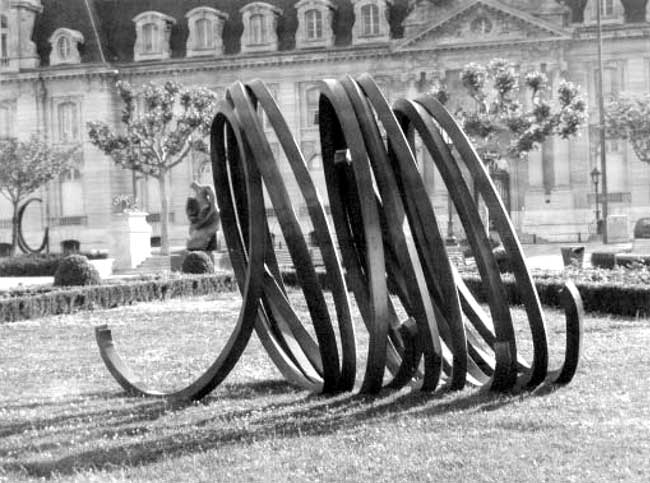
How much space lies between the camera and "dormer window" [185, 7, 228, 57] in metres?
58.7

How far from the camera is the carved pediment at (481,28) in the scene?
5288 cm

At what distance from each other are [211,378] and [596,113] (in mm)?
45717

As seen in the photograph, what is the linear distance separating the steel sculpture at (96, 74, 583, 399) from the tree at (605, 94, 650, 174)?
39.1 m

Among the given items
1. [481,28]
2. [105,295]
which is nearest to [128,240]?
[105,295]

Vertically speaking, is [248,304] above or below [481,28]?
below

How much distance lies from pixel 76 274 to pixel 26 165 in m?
27.1

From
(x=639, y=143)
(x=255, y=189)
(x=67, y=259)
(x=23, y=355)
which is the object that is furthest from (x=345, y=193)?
(x=639, y=143)

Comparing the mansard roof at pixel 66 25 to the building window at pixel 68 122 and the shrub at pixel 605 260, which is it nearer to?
the building window at pixel 68 122

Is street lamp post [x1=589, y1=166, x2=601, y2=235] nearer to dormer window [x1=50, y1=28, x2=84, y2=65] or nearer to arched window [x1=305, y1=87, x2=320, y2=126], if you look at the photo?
arched window [x1=305, y1=87, x2=320, y2=126]

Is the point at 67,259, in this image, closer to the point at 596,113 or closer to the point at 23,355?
the point at 23,355

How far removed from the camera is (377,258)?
31.0 feet

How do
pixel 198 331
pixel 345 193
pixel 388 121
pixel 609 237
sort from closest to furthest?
pixel 388 121 → pixel 345 193 → pixel 198 331 → pixel 609 237

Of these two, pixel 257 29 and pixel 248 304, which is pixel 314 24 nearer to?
pixel 257 29

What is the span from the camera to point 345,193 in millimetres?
10914
